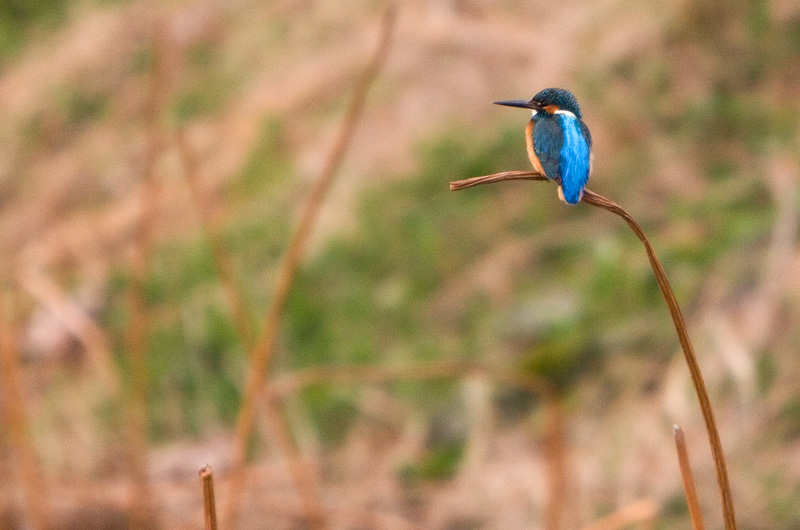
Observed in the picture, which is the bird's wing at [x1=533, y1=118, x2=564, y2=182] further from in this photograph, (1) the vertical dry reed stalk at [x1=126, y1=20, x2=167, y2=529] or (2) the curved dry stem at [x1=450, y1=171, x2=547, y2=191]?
(1) the vertical dry reed stalk at [x1=126, y1=20, x2=167, y2=529]

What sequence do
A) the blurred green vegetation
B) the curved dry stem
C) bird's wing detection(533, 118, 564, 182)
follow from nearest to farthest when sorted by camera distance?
the curved dry stem → bird's wing detection(533, 118, 564, 182) → the blurred green vegetation

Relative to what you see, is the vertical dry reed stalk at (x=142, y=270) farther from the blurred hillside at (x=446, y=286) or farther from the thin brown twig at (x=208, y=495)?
the thin brown twig at (x=208, y=495)

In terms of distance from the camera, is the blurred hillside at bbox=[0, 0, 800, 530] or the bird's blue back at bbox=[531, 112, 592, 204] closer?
the bird's blue back at bbox=[531, 112, 592, 204]

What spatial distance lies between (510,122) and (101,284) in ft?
5.14

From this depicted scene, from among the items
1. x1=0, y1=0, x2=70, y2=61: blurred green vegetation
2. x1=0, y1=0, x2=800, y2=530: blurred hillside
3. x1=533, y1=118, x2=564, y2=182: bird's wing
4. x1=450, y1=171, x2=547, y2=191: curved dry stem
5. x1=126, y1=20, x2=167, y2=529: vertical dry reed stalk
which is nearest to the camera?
x1=450, y1=171, x2=547, y2=191: curved dry stem

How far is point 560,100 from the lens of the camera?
47 centimetres

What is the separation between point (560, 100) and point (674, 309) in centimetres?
18

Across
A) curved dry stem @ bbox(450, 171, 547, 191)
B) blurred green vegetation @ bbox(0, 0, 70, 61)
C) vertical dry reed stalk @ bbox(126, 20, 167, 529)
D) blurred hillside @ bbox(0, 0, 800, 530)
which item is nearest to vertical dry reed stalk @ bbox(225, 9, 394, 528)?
blurred hillside @ bbox(0, 0, 800, 530)

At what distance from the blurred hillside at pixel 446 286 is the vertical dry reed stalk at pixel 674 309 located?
63cm

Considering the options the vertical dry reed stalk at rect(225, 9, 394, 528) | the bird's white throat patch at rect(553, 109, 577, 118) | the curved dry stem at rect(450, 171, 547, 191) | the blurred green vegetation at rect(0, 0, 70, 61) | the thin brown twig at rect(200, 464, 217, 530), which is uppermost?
the blurred green vegetation at rect(0, 0, 70, 61)

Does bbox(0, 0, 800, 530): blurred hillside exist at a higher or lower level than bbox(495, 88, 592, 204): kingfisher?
higher

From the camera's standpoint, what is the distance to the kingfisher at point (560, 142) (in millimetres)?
415

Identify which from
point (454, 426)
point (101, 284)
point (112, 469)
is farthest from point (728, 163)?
point (101, 284)

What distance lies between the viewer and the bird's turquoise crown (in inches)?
18.3
